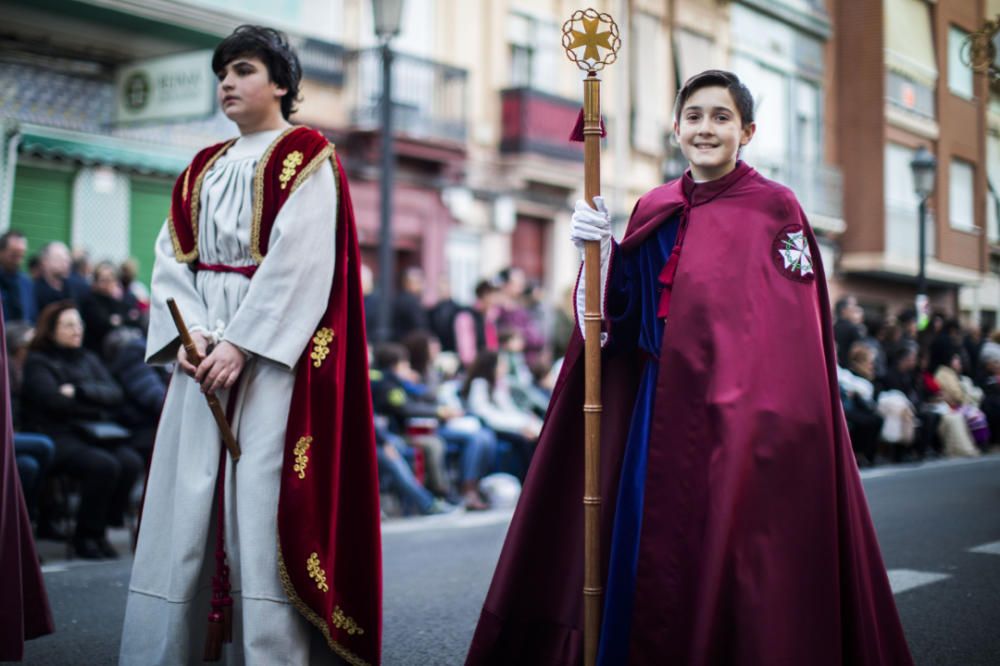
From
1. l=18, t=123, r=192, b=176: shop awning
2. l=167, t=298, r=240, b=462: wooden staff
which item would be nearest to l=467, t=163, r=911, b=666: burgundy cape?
l=167, t=298, r=240, b=462: wooden staff

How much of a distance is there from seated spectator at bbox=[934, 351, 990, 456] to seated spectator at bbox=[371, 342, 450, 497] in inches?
328

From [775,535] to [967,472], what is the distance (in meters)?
10.7

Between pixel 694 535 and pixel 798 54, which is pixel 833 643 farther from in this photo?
pixel 798 54

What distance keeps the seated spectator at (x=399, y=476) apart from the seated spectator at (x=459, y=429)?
579 mm

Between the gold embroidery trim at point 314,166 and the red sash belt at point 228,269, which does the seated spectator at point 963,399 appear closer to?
the gold embroidery trim at point 314,166

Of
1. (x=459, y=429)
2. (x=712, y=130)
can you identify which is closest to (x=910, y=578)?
(x=712, y=130)

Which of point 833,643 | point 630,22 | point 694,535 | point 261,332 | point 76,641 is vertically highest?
point 630,22

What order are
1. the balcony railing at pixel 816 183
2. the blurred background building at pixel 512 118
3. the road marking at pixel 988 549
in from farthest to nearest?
the balcony railing at pixel 816 183 < the blurred background building at pixel 512 118 < the road marking at pixel 988 549

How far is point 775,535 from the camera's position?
378 cm

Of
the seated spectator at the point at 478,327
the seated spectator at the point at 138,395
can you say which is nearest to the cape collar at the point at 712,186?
the seated spectator at the point at 138,395

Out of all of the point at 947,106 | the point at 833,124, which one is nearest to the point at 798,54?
the point at 833,124

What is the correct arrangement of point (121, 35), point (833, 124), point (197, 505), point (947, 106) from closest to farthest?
1. point (197, 505)
2. point (947, 106)
3. point (121, 35)
4. point (833, 124)

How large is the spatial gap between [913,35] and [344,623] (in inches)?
265

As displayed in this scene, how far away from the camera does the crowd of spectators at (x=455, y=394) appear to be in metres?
10.8
